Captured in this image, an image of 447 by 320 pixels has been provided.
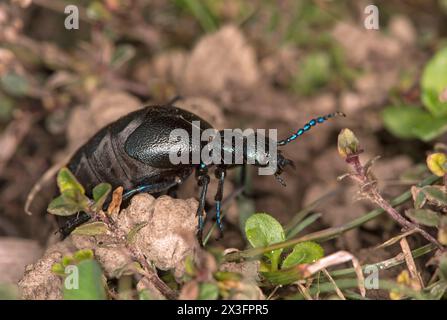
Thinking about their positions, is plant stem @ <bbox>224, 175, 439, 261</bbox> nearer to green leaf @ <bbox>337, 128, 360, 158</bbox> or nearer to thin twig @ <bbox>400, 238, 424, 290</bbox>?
thin twig @ <bbox>400, 238, 424, 290</bbox>

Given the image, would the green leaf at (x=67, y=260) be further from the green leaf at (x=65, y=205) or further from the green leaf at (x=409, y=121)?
the green leaf at (x=409, y=121)

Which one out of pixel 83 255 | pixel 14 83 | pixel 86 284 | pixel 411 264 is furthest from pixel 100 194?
pixel 14 83

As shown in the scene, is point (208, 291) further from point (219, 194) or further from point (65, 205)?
point (219, 194)

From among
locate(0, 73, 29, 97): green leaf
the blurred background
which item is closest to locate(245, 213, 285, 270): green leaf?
the blurred background

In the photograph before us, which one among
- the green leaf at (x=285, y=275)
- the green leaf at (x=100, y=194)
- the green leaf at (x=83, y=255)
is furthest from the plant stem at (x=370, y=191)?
the green leaf at (x=83, y=255)
